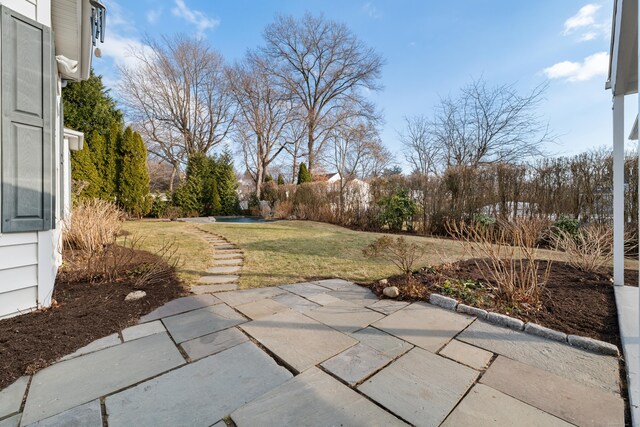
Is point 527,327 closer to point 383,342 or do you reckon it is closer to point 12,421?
point 383,342

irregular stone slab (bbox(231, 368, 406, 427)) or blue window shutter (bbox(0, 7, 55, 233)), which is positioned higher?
blue window shutter (bbox(0, 7, 55, 233))

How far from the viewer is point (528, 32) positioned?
7770mm

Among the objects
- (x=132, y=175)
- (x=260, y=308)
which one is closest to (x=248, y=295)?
(x=260, y=308)

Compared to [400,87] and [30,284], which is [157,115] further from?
[30,284]

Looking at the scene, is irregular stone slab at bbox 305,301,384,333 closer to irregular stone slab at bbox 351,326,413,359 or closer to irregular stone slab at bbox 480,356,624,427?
irregular stone slab at bbox 351,326,413,359

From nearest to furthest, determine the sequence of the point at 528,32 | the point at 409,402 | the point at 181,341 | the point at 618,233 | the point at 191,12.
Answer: the point at 409,402 → the point at 181,341 → the point at 618,233 → the point at 528,32 → the point at 191,12

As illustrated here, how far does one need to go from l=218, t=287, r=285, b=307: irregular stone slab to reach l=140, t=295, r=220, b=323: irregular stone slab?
0.12m

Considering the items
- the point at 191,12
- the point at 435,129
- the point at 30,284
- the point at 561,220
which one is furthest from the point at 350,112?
the point at 30,284

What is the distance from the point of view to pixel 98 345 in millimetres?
1978

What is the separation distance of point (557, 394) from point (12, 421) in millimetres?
2787

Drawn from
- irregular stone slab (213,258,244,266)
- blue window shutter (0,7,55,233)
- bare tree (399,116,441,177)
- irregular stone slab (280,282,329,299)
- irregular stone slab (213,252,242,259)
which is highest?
bare tree (399,116,441,177)

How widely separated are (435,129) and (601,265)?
12.6m

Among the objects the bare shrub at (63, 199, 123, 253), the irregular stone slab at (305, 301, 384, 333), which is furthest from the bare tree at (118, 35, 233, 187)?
the irregular stone slab at (305, 301, 384, 333)

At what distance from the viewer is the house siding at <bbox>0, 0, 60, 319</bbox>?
7.52 feet
